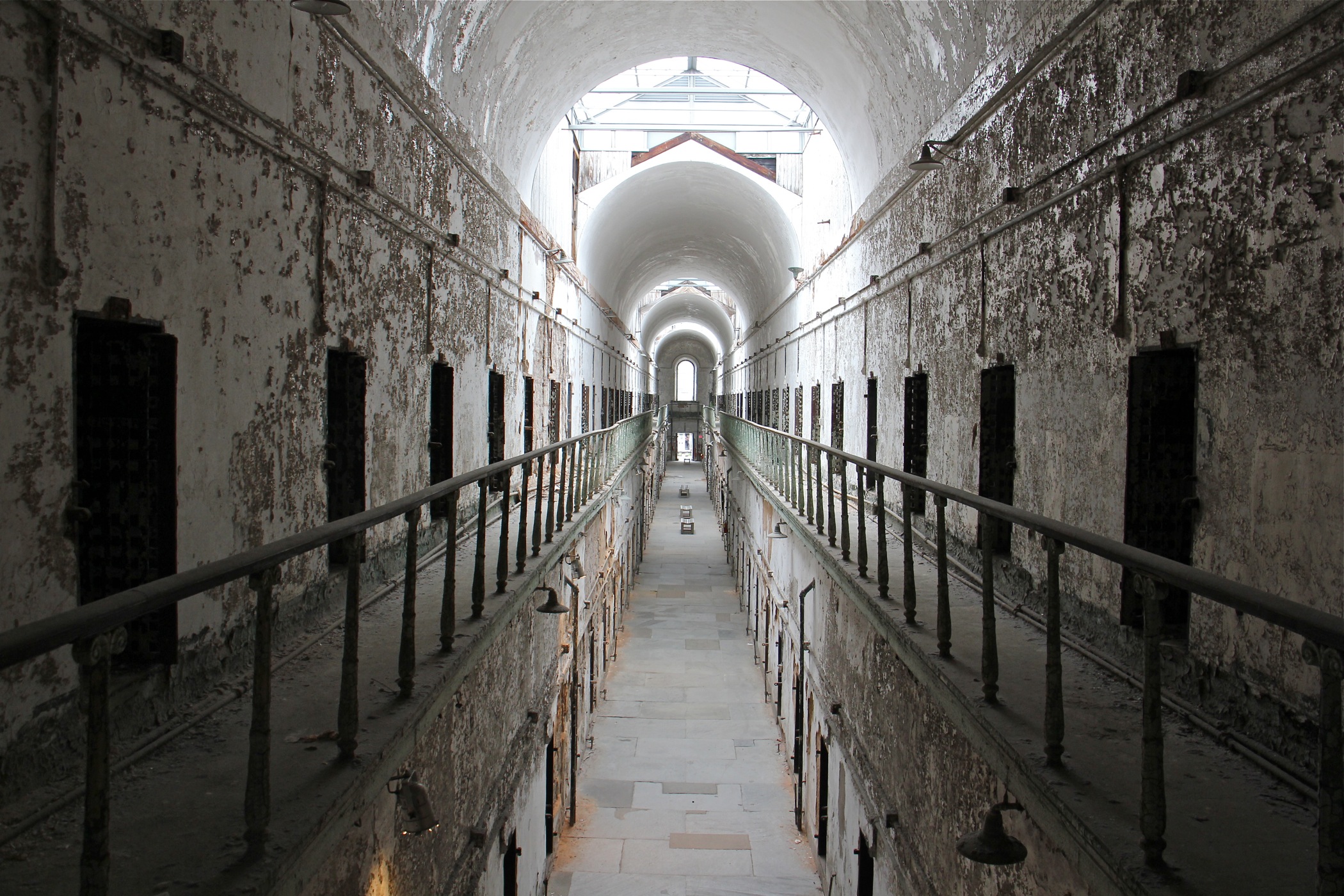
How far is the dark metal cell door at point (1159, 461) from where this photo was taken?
3.79 metres

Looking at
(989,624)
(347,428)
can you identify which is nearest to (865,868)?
(989,624)

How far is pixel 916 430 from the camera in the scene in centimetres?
795

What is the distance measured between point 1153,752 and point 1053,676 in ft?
1.90

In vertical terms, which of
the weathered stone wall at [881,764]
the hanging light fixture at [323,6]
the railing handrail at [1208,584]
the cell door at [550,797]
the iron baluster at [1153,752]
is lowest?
the cell door at [550,797]

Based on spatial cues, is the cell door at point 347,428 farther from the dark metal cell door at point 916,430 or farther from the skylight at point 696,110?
the skylight at point 696,110

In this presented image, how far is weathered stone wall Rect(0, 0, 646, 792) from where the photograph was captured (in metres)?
2.44

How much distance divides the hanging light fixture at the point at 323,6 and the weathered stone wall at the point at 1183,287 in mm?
3390

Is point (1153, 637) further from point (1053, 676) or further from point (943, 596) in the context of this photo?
point (943, 596)

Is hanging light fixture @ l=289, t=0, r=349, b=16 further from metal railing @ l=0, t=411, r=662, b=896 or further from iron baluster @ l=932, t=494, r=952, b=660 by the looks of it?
iron baluster @ l=932, t=494, r=952, b=660

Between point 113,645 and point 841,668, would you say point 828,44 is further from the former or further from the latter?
point 113,645

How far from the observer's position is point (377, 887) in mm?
3174

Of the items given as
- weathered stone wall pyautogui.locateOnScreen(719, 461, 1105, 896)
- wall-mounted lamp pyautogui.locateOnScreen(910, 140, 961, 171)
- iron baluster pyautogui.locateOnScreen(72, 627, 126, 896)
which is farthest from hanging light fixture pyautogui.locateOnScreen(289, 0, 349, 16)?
wall-mounted lamp pyautogui.locateOnScreen(910, 140, 961, 171)

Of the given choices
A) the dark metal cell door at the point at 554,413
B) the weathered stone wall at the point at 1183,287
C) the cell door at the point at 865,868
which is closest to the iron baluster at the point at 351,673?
the weathered stone wall at the point at 1183,287

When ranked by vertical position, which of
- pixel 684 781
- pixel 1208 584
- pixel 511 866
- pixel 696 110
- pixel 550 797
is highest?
pixel 696 110
